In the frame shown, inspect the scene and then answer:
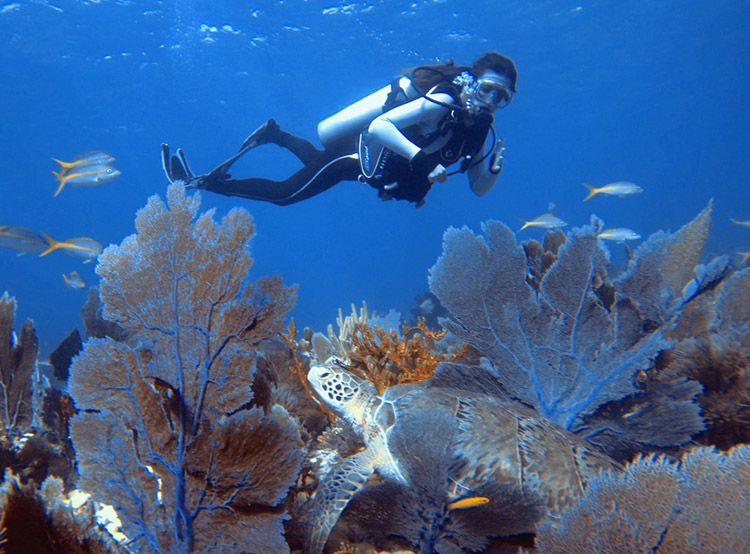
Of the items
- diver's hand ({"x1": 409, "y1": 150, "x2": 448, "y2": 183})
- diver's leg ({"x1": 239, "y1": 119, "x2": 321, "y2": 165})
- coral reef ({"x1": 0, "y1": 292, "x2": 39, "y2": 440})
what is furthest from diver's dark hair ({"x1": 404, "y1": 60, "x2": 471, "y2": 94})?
coral reef ({"x1": 0, "y1": 292, "x2": 39, "y2": 440})

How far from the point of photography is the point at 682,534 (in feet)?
5.11

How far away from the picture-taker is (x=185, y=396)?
6.19 ft

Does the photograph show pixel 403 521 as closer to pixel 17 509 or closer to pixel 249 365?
pixel 249 365

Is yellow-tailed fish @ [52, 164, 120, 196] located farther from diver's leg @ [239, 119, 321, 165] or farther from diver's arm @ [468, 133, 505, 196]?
diver's arm @ [468, 133, 505, 196]

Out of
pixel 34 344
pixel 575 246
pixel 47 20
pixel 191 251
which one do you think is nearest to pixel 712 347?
pixel 575 246

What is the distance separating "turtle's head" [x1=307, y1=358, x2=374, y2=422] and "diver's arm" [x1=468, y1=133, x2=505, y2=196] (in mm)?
4143

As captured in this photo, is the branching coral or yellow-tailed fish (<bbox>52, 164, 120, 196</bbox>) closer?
the branching coral

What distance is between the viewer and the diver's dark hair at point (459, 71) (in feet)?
16.8

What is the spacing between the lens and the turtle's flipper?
2004mm

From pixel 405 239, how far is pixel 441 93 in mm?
138253

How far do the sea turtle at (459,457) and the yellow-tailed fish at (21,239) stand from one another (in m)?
5.26

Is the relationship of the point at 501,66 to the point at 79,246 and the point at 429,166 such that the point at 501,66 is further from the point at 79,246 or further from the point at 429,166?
the point at 79,246

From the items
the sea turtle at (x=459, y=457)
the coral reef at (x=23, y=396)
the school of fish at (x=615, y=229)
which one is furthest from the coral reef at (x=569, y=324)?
the school of fish at (x=615, y=229)

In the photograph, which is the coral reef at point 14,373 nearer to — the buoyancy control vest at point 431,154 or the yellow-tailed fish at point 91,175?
the yellow-tailed fish at point 91,175
